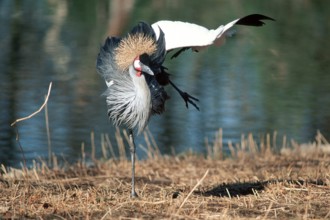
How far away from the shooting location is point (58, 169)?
8.65m

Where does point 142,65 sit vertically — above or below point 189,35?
below

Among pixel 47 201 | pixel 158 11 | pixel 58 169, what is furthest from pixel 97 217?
pixel 158 11

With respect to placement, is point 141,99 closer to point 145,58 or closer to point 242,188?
point 145,58

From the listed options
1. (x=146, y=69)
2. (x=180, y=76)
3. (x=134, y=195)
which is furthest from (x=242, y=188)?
(x=180, y=76)

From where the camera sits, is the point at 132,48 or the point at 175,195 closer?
the point at 175,195

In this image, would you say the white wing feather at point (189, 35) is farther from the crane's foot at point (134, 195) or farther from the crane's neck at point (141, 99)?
the crane's foot at point (134, 195)

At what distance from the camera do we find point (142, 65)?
20.2 ft

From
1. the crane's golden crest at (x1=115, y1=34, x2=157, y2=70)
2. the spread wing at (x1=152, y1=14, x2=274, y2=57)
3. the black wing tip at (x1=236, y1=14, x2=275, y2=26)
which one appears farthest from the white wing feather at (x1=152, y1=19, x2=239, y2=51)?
the crane's golden crest at (x1=115, y1=34, x2=157, y2=70)

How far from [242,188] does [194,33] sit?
3.90ft

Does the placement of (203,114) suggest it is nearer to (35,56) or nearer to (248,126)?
(248,126)

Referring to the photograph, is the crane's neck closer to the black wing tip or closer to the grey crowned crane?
the grey crowned crane

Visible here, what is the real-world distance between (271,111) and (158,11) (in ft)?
37.6

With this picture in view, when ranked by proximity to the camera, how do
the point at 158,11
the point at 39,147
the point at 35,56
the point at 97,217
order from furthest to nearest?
the point at 158,11 < the point at 35,56 < the point at 39,147 < the point at 97,217

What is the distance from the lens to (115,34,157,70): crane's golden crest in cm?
624
